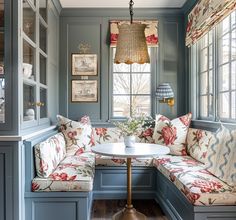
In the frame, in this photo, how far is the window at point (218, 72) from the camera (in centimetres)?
271

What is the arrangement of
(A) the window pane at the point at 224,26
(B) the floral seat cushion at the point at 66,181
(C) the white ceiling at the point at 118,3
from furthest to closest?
(C) the white ceiling at the point at 118,3 → (A) the window pane at the point at 224,26 → (B) the floral seat cushion at the point at 66,181

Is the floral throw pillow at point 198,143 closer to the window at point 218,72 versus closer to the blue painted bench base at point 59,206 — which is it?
the window at point 218,72

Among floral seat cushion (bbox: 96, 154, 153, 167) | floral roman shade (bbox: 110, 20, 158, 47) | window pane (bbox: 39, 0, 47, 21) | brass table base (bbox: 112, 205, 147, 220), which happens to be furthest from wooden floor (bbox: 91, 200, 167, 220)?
window pane (bbox: 39, 0, 47, 21)

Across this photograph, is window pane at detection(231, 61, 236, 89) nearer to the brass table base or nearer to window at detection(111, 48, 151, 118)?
window at detection(111, 48, 151, 118)

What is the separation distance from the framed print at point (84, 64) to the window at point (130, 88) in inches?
13.1

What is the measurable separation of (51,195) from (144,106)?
2.14 meters

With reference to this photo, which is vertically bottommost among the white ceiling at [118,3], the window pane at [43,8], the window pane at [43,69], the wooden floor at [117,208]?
the wooden floor at [117,208]

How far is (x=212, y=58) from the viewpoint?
10.3ft

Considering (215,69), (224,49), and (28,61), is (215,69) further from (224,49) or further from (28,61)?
(28,61)

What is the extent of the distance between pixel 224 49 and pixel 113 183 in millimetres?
2026

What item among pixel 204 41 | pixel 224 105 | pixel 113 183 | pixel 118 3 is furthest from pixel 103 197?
pixel 118 3

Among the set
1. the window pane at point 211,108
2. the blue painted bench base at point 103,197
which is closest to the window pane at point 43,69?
the blue painted bench base at point 103,197

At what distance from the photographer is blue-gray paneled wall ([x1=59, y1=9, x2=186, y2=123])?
3.95 meters

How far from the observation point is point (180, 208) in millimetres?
2354
